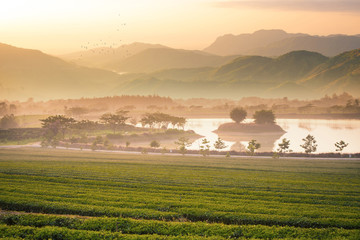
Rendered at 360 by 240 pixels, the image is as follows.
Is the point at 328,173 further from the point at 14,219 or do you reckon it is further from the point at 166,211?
the point at 14,219

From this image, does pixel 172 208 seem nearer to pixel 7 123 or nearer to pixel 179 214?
pixel 179 214

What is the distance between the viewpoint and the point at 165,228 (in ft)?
53.7

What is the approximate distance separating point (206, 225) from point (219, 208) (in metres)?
3.13

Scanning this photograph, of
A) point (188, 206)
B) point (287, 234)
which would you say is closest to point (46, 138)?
point (188, 206)

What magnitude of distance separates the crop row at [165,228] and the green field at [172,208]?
0.05m

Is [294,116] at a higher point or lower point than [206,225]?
higher

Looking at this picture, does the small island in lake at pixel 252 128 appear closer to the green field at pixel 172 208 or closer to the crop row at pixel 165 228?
the green field at pixel 172 208

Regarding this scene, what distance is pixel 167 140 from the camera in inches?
3804

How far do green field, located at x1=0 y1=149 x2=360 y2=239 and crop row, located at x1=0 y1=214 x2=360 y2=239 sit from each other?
5 cm

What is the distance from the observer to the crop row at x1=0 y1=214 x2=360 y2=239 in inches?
616

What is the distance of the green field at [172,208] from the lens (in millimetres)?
15883

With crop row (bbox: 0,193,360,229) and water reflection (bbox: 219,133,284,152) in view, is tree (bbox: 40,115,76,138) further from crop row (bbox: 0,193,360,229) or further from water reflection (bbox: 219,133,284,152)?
crop row (bbox: 0,193,360,229)

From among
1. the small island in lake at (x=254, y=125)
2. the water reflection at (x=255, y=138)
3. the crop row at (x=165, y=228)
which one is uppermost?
the small island in lake at (x=254, y=125)

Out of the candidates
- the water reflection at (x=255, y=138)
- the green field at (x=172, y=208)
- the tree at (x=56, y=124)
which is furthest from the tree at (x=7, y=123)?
the green field at (x=172, y=208)
